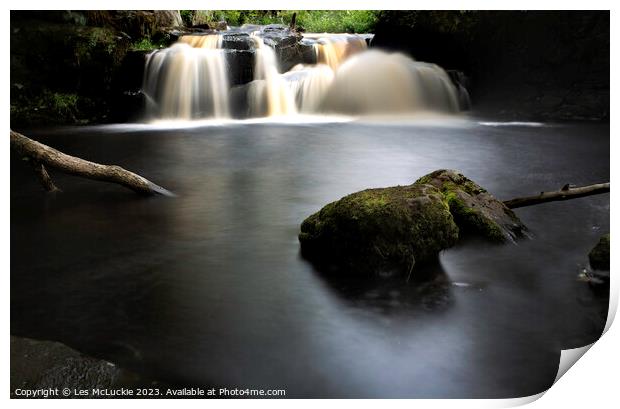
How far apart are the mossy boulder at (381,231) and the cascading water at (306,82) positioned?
0.62m

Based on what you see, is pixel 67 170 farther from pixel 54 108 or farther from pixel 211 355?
pixel 211 355

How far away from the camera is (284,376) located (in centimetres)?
224

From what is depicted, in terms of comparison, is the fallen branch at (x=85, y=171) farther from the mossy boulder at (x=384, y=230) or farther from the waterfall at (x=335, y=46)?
the waterfall at (x=335, y=46)

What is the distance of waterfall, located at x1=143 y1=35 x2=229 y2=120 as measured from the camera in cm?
323

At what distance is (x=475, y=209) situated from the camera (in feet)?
10.0

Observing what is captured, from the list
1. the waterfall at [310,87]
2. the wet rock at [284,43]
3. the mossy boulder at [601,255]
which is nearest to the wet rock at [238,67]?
the wet rock at [284,43]

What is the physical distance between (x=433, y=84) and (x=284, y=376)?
65.7 inches

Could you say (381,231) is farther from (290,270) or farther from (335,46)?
(335,46)

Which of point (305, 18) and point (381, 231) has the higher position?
point (305, 18)

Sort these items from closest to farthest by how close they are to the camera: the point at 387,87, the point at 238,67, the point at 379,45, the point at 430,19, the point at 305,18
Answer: the point at 430,19
the point at 305,18
the point at 379,45
the point at 387,87
the point at 238,67

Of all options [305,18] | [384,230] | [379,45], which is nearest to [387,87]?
[379,45]

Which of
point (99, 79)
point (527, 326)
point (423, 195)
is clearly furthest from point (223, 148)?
point (527, 326)

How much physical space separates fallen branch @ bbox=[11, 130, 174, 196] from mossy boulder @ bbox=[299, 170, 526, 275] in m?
0.79

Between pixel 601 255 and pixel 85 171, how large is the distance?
2.41 m
